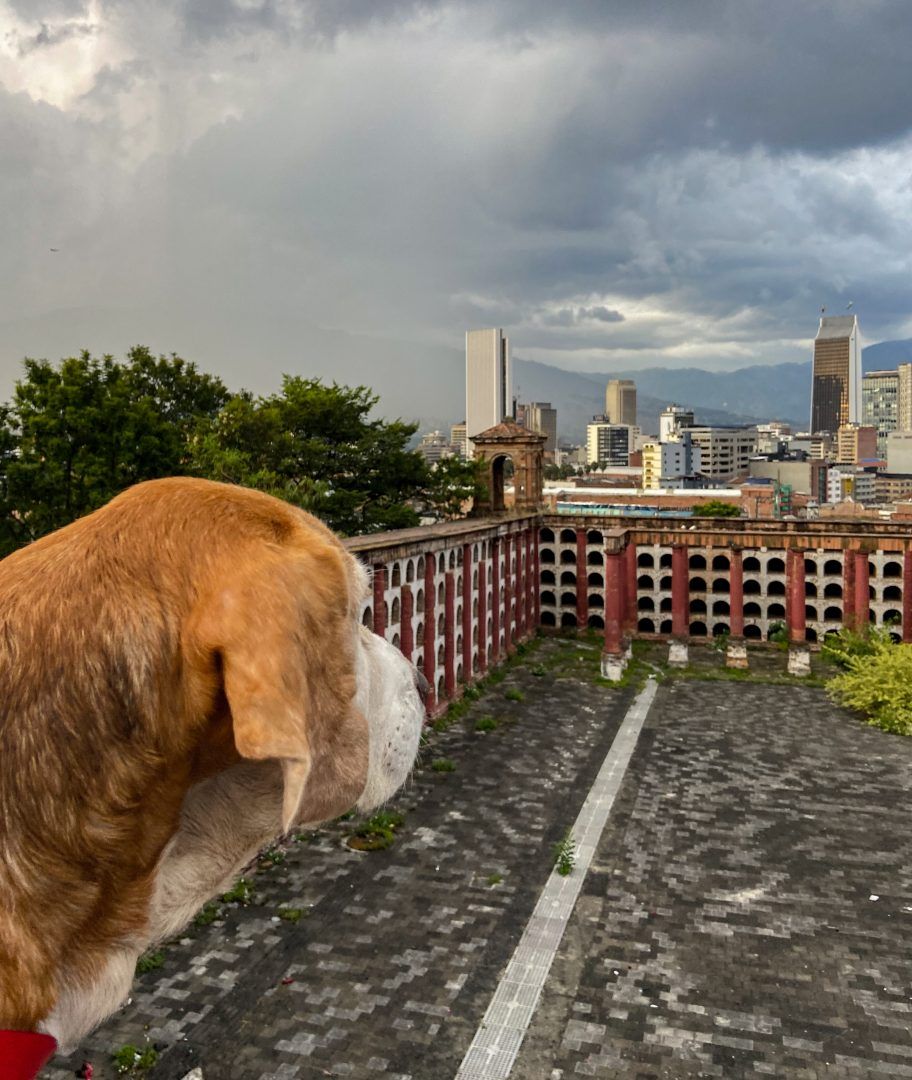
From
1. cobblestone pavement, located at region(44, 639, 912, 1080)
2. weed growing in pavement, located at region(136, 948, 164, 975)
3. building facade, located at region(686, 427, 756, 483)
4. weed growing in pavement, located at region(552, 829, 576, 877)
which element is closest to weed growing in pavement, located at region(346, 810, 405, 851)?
cobblestone pavement, located at region(44, 639, 912, 1080)

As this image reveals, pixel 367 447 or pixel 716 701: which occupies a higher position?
pixel 367 447

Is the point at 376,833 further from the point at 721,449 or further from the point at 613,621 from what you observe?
the point at 721,449

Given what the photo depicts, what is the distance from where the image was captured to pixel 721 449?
188000 mm

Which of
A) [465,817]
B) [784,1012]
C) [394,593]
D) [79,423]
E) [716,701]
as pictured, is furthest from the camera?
[716,701]

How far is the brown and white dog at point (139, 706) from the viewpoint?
1.88 m

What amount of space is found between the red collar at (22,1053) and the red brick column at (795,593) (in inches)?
1450

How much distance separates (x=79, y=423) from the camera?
28.2 m

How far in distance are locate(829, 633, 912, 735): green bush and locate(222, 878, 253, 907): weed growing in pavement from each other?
2102 centimetres

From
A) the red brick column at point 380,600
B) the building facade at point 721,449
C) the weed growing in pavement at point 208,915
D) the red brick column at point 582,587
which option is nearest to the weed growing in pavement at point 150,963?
the weed growing in pavement at point 208,915

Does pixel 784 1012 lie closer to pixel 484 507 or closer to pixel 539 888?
pixel 539 888

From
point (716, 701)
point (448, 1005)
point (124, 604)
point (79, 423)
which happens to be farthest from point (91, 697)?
point (716, 701)

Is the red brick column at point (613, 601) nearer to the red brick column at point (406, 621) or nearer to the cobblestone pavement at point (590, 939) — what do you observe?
the cobblestone pavement at point (590, 939)

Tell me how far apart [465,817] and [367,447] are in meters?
21.5

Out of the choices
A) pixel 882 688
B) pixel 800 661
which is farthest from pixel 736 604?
pixel 882 688
